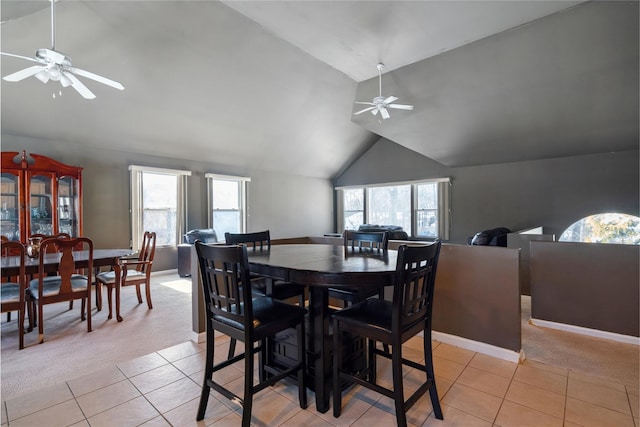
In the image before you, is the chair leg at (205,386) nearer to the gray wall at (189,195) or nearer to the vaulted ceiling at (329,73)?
the vaulted ceiling at (329,73)

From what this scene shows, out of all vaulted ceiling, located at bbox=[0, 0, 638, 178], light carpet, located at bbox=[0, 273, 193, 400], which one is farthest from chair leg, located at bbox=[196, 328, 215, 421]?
vaulted ceiling, located at bbox=[0, 0, 638, 178]

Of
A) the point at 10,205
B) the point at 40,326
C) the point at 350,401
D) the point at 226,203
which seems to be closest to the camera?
the point at 350,401

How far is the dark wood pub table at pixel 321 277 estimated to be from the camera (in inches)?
62.1

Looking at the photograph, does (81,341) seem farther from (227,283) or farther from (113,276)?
(227,283)

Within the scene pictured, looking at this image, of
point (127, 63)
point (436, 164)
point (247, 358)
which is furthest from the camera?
point (436, 164)

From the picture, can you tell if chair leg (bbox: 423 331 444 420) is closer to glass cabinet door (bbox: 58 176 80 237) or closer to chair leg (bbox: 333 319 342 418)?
chair leg (bbox: 333 319 342 418)

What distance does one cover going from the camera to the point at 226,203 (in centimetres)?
695

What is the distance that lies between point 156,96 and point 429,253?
470cm

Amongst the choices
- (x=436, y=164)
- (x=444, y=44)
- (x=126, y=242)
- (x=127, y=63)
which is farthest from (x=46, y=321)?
(x=436, y=164)

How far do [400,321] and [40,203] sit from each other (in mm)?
5155

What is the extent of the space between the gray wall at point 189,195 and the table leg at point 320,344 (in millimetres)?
4829

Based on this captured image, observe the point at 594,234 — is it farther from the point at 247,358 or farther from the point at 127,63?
the point at 127,63

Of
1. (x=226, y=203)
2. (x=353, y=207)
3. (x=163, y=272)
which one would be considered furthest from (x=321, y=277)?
(x=353, y=207)

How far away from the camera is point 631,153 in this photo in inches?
201
